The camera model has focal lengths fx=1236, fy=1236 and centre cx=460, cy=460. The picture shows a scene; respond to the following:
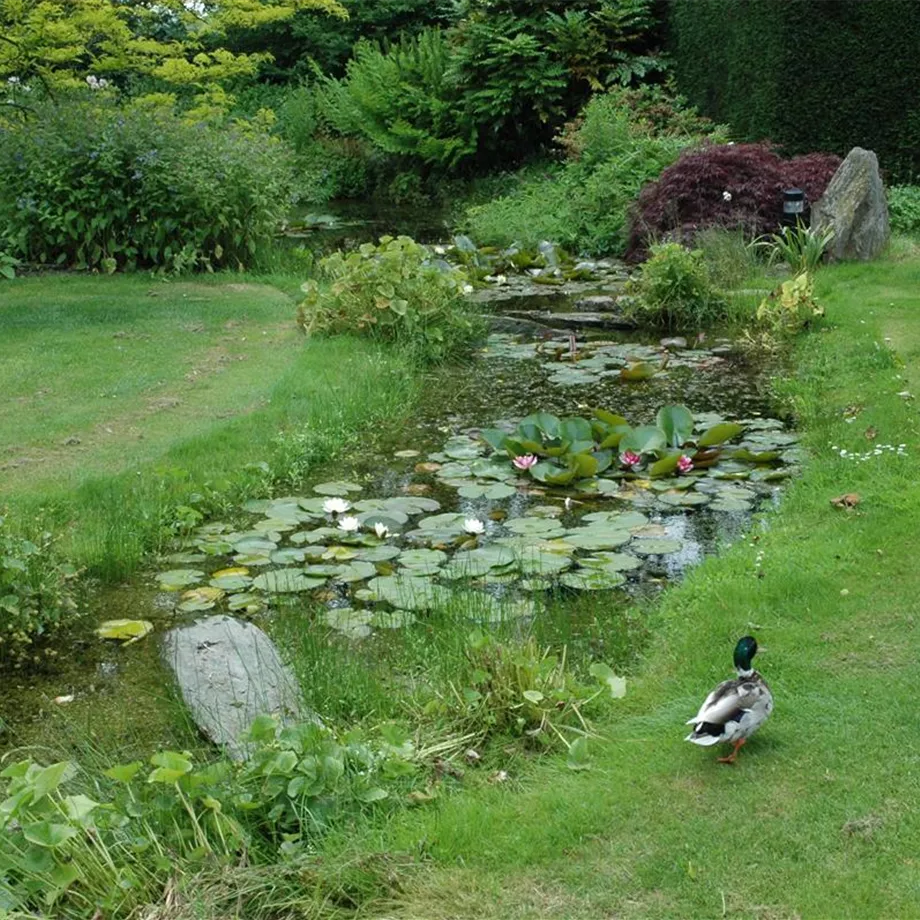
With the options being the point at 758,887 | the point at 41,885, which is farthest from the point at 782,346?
the point at 41,885

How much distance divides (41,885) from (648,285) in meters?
8.35

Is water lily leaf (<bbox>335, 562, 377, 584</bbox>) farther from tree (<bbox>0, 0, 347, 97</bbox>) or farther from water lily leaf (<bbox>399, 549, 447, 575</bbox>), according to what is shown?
tree (<bbox>0, 0, 347, 97</bbox>)

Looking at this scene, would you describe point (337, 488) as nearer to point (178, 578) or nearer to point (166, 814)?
point (178, 578)

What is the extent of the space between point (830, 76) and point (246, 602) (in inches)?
503

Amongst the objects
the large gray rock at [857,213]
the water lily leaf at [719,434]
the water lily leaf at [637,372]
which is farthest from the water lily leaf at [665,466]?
the large gray rock at [857,213]

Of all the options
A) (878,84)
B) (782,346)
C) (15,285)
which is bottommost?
(782,346)

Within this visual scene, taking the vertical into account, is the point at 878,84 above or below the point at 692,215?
above

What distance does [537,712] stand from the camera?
153 inches

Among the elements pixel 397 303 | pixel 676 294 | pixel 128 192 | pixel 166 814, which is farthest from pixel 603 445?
pixel 128 192

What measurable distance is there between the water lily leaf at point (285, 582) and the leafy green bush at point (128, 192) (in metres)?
7.73

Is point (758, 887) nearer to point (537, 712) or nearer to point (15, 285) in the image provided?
point (537, 712)

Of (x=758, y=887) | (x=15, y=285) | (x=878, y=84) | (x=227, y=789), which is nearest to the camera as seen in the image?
(x=758, y=887)

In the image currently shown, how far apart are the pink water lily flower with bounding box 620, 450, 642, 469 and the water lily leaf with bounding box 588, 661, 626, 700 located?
267cm

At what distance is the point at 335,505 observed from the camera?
586 centimetres
